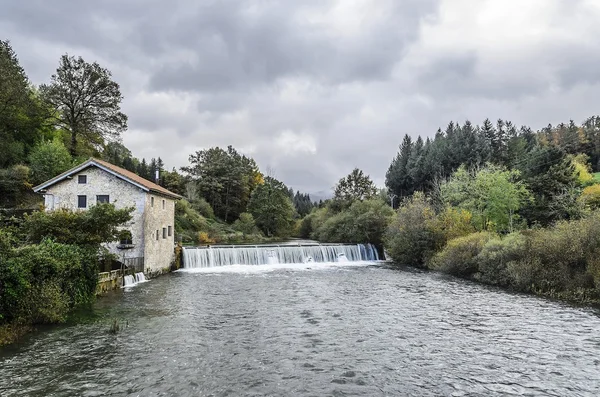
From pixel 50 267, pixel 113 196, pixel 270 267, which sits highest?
pixel 113 196

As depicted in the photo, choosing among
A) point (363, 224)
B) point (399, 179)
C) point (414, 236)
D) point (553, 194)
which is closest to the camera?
point (553, 194)

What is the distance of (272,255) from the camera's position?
121ft

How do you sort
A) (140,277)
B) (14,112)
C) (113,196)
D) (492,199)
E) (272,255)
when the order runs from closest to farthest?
(140,277) < (113,196) < (492,199) < (272,255) < (14,112)

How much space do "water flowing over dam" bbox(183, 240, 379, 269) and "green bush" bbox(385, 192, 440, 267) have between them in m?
3.95

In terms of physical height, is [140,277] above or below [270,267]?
above

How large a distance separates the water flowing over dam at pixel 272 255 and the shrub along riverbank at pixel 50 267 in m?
12.1

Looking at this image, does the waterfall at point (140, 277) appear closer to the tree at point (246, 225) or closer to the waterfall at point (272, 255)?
the waterfall at point (272, 255)

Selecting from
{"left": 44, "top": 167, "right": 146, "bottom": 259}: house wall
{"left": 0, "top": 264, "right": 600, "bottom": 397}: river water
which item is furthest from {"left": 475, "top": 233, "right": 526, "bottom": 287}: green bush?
{"left": 44, "top": 167, "right": 146, "bottom": 259}: house wall

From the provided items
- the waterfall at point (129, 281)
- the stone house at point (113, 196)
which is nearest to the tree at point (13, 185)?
the stone house at point (113, 196)

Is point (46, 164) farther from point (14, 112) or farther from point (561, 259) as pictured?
point (561, 259)

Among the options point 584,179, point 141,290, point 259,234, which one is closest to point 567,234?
point 141,290

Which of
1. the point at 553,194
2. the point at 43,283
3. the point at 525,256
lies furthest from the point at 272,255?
the point at 553,194

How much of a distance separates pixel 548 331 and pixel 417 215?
23948 mm

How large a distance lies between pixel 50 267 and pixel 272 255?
77.4 feet
